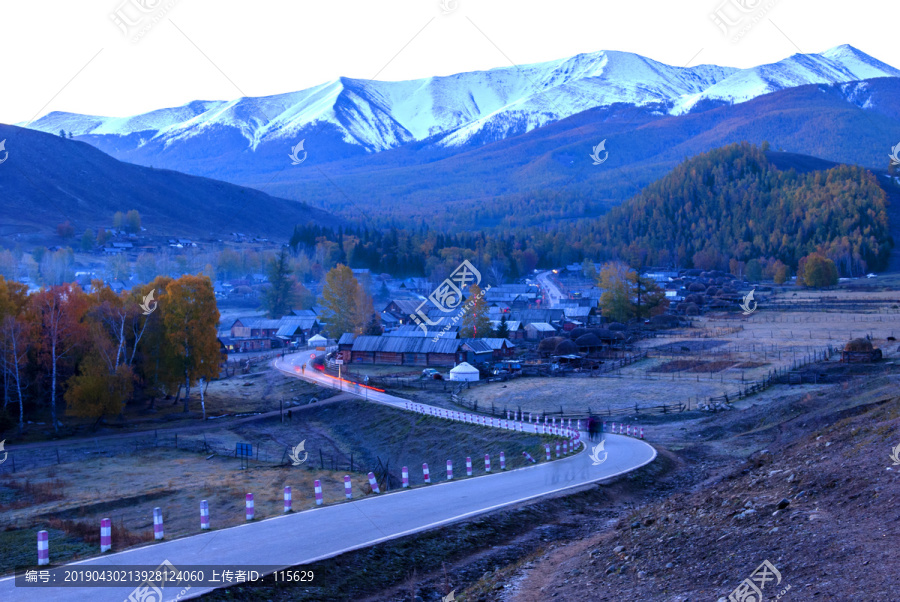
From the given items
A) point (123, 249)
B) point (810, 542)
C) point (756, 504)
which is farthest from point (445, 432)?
point (123, 249)

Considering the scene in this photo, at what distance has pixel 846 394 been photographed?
3012 centimetres

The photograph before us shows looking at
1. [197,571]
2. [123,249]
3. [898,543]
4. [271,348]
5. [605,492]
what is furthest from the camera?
[123,249]

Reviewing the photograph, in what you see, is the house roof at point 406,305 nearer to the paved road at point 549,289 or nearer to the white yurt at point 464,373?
the paved road at point 549,289

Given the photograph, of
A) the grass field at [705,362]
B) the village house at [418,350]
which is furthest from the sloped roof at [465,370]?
the village house at [418,350]

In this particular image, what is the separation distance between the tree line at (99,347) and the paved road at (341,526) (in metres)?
26.2

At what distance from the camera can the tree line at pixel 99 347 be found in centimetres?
4038

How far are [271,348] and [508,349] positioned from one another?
1407 inches

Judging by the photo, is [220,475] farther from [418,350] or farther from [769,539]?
[418,350]

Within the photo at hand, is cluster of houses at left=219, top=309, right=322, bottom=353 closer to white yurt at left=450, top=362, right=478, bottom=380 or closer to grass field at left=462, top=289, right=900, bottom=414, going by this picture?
white yurt at left=450, top=362, right=478, bottom=380

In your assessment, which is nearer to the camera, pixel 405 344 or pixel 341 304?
pixel 405 344

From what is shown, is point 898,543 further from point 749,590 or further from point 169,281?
point 169,281

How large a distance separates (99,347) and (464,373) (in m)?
26.3

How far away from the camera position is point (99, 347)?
138 feet

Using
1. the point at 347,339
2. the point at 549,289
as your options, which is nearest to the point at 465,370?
the point at 347,339
